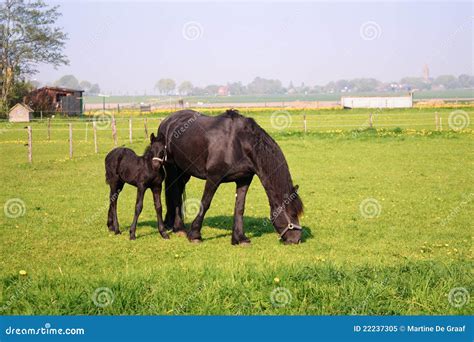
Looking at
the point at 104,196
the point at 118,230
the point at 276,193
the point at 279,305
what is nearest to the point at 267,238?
the point at 276,193

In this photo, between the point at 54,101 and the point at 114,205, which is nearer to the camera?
the point at 114,205

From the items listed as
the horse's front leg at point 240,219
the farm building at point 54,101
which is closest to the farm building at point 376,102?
the farm building at point 54,101

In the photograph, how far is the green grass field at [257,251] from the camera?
21.2ft

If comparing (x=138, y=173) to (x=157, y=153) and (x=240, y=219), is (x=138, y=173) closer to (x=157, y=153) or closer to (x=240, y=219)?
(x=157, y=153)

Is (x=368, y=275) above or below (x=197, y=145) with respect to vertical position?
below

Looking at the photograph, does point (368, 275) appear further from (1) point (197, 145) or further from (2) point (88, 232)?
(2) point (88, 232)

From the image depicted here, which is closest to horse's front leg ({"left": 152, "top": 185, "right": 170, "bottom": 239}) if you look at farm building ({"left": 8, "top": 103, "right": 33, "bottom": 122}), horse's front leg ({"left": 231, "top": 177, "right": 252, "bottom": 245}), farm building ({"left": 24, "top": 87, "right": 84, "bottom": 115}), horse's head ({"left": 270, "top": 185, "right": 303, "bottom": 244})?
horse's front leg ({"left": 231, "top": 177, "right": 252, "bottom": 245})

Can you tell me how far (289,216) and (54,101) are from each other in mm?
63558

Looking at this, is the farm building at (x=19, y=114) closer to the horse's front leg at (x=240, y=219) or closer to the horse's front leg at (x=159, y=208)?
the horse's front leg at (x=159, y=208)

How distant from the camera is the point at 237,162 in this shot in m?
10.4

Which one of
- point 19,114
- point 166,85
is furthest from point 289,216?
point 166,85

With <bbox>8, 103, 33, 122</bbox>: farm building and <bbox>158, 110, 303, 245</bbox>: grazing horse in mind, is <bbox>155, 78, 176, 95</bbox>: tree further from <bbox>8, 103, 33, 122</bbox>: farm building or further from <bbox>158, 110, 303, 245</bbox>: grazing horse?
<bbox>158, 110, 303, 245</bbox>: grazing horse

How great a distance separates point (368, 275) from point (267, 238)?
4.03 meters

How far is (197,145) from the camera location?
10750 millimetres
